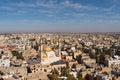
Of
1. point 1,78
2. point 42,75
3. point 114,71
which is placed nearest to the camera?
point 1,78

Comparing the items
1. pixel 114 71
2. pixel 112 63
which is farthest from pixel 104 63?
pixel 114 71

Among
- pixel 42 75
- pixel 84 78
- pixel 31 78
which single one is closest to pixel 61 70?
pixel 84 78

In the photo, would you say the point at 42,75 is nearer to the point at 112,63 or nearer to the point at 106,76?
the point at 106,76

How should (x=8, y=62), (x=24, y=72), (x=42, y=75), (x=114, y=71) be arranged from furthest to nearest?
(x=8, y=62) < (x=114, y=71) < (x=24, y=72) < (x=42, y=75)

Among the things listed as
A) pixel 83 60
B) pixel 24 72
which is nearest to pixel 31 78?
pixel 24 72

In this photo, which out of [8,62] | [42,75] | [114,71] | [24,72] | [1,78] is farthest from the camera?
[8,62]

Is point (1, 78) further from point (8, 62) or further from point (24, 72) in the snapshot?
point (8, 62)

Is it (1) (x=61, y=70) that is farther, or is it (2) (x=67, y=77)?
(1) (x=61, y=70)

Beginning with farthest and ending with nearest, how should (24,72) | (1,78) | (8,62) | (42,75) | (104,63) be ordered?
(104,63) → (8,62) → (24,72) → (42,75) → (1,78)
